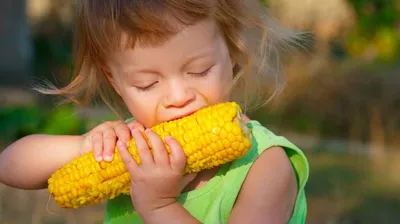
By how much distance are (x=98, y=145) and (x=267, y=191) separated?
59 centimetres

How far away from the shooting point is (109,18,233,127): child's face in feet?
8.80

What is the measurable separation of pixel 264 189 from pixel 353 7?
33.2ft

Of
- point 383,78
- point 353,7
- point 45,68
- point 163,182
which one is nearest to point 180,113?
point 163,182

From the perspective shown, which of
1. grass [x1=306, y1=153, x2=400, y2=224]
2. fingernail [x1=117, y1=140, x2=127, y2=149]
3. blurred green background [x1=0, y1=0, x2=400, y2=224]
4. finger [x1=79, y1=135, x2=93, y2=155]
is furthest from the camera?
blurred green background [x1=0, y1=0, x2=400, y2=224]

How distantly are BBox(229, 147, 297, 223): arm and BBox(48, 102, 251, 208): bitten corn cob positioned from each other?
15cm

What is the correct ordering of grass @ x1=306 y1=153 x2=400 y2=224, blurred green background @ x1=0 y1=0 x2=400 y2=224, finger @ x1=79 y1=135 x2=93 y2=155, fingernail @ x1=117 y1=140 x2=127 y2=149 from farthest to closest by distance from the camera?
blurred green background @ x1=0 y1=0 x2=400 y2=224 < grass @ x1=306 y1=153 x2=400 y2=224 < finger @ x1=79 y1=135 x2=93 y2=155 < fingernail @ x1=117 y1=140 x2=127 y2=149

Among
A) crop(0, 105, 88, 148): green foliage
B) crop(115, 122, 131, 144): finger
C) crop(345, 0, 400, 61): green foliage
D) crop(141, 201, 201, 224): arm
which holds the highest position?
crop(115, 122, 131, 144): finger

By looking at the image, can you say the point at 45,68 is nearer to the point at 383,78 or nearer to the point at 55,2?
the point at 55,2

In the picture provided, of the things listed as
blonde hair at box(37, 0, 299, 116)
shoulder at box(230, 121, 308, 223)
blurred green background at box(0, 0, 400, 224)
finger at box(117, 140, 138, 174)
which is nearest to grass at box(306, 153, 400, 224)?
blurred green background at box(0, 0, 400, 224)

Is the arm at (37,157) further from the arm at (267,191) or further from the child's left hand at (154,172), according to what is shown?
the arm at (267,191)

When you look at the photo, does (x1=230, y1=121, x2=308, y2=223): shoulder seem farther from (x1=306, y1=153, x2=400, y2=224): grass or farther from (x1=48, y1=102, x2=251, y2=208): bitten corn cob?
(x1=306, y1=153, x2=400, y2=224): grass

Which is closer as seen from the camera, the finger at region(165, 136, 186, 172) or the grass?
the finger at region(165, 136, 186, 172)

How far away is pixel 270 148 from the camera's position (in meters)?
2.84

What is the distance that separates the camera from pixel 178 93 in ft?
8.76
